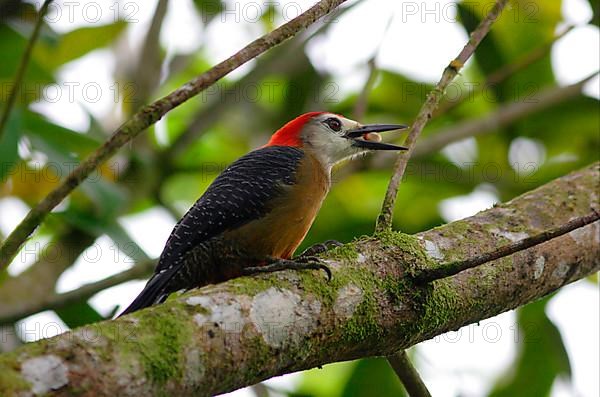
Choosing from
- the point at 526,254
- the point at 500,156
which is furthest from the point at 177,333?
the point at 500,156

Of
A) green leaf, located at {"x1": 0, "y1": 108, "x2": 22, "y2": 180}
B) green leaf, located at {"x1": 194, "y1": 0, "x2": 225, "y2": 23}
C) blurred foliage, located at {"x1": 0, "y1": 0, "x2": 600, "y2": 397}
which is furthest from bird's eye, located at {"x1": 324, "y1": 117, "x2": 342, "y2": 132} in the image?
green leaf, located at {"x1": 0, "y1": 108, "x2": 22, "y2": 180}

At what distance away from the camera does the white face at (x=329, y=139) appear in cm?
458

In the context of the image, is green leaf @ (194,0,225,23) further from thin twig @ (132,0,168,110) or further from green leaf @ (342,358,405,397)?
green leaf @ (342,358,405,397)

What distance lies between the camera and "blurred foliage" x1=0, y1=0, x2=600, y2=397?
14.6ft

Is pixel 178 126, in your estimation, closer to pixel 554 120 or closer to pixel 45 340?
pixel 554 120

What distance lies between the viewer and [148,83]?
5.39 meters

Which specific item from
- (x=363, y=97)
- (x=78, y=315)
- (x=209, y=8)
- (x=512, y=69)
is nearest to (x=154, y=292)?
(x=78, y=315)

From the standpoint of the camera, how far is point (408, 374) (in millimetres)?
2893

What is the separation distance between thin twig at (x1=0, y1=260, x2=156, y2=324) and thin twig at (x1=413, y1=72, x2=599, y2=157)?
1.77 metres

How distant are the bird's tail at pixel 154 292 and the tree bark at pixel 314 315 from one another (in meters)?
0.96

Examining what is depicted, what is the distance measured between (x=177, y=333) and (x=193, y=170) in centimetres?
345

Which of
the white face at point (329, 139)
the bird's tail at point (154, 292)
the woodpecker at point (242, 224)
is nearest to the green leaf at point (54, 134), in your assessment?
the woodpecker at point (242, 224)

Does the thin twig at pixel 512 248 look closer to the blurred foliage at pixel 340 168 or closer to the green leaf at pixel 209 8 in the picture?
the blurred foliage at pixel 340 168

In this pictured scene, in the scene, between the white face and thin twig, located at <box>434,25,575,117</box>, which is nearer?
the white face
